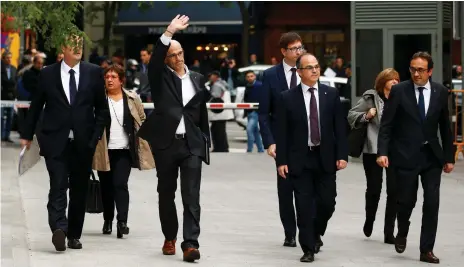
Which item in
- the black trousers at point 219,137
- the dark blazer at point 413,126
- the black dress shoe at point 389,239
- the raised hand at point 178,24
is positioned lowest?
the black trousers at point 219,137

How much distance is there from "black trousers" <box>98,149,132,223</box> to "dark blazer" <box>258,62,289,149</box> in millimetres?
1479

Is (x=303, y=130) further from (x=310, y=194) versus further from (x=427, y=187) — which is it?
(x=427, y=187)

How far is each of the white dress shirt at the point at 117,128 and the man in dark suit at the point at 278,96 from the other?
1.42 metres

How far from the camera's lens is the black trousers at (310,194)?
10.5m

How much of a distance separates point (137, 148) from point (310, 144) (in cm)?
223

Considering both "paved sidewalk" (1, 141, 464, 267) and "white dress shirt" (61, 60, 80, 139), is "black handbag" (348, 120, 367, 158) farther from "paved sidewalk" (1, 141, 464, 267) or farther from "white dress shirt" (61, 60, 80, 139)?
"white dress shirt" (61, 60, 80, 139)

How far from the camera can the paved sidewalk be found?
421 inches

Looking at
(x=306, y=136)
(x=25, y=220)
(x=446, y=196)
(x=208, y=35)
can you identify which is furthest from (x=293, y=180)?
(x=208, y=35)

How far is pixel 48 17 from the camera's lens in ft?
46.2

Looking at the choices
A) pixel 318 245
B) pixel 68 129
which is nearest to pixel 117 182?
pixel 68 129

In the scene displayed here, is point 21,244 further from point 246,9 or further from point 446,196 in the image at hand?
point 246,9

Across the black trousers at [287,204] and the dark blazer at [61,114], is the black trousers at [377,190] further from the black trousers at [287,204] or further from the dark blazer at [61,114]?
the dark blazer at [61,114]

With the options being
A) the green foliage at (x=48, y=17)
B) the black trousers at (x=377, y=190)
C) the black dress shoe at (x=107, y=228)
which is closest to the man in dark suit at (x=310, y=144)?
the black trousers at (x=377, y=190)

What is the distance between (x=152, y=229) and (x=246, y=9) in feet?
104
